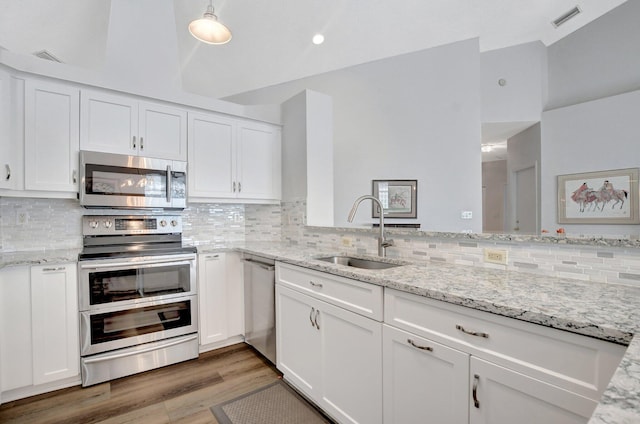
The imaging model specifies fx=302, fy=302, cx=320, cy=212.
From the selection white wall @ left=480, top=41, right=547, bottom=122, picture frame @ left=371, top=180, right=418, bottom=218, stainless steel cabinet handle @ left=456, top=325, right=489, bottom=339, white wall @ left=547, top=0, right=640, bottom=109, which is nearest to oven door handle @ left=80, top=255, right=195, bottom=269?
stainless steel cabinet handle @ left=456, top=325, right=489, bottom=339

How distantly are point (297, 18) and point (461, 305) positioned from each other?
353 cm

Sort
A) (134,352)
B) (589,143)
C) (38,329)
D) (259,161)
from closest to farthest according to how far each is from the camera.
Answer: (38,329) → (134,352) → (259,161) → (589,143)

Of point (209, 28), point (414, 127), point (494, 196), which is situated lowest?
point (494, 196)

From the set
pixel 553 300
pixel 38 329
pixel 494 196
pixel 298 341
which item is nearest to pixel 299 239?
pixel 298 341

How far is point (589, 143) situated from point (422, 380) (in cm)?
468

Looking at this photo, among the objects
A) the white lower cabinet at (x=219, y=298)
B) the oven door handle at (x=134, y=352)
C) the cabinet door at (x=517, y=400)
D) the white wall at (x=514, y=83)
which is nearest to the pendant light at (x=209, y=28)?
the white lower cabinet at (x=219, y=298)

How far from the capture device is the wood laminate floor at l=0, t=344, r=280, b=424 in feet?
5.97

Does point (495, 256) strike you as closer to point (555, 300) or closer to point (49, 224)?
point (555, 300)

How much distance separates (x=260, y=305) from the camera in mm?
2455

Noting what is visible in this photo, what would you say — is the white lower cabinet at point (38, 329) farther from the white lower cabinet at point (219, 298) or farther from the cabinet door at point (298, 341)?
the cabinet door at point (298, 341)

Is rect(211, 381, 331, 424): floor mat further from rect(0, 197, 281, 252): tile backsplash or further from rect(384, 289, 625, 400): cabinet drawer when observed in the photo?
rect(0, 197, 281, 252): tile backsplash

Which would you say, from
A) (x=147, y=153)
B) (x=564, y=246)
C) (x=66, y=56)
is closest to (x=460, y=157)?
(x=564, y=246)

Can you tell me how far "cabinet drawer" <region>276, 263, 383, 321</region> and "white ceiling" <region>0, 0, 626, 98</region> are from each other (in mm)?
2459

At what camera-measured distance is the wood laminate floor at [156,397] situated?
1.82 metres
